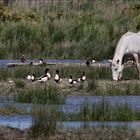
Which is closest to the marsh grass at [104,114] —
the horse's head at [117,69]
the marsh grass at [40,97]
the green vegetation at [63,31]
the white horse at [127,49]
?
the marsh grass at [40,97]

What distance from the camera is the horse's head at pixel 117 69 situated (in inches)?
1014

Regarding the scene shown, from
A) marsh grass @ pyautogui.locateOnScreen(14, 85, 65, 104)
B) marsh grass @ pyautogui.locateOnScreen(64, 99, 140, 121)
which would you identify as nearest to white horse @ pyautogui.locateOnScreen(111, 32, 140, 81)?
marsh grass @ pyautogui.locateOnScreen(14, 85, 65, 104)

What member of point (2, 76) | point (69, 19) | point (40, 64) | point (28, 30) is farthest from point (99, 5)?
point (2, 76)

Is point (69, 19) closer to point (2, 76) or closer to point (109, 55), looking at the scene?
point (109, 55)

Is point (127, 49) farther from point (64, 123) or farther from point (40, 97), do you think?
point (64, 123)

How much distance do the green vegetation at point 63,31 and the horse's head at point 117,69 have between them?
7.29 meters

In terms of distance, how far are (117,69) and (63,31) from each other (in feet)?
38.8

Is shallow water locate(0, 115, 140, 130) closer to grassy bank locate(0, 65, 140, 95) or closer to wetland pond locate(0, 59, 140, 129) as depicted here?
wetland pond locate(0, 59, 140, 129)

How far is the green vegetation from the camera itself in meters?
34.5

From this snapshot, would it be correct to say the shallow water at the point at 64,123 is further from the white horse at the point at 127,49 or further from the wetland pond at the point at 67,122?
the white horse at the point at 127,49

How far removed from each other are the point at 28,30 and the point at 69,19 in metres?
5.27

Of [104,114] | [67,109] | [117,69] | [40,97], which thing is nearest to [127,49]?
[117,69]

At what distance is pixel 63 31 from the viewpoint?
37.7 meters

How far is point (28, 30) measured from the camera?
37.0m
